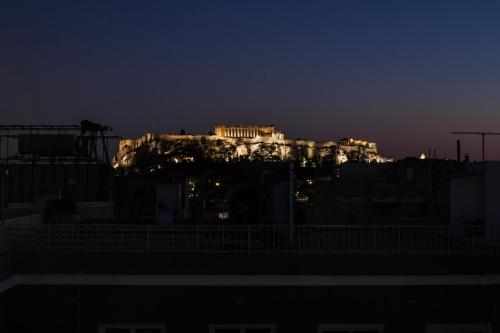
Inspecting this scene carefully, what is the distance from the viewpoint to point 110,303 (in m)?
10.5

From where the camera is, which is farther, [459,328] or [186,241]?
[459,328]

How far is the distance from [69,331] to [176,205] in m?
9.14

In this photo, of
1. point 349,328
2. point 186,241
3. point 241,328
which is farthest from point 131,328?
point 349,328

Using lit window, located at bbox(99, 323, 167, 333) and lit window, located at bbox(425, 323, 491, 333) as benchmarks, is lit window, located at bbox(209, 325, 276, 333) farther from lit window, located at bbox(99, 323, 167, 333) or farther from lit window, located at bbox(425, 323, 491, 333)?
lit window, located at bbox(425, 323, 491, 333)

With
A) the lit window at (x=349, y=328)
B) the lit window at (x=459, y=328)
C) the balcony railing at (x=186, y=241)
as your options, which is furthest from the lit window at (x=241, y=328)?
the lit window at (x=459, y=328)

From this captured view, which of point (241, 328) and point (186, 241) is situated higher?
point (186, 241)

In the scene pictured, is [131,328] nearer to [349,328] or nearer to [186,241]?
[186,241]

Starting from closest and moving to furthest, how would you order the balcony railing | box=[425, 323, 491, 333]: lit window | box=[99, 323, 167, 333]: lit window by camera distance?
the balcony railing < box=[99, 323, 167, 333]: lit window < box=[425, 323, 491, 333]: lit window

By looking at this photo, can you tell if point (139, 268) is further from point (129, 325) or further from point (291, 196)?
point (291, 196)

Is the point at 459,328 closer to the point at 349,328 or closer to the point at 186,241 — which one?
the point at 349,328

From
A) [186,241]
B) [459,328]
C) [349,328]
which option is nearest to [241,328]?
[186,241]

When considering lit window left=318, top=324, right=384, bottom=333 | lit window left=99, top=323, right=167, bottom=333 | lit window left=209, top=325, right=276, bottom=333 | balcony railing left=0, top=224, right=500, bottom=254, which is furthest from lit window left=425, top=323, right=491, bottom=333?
lit window left=99, top=323, right=167, bottom=333

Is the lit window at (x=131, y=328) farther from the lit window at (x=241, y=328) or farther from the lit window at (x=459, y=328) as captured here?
the lit window at (x=459, y=328)

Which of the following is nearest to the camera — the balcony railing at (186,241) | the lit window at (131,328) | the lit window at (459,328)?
the balcony railing at (186,241)
